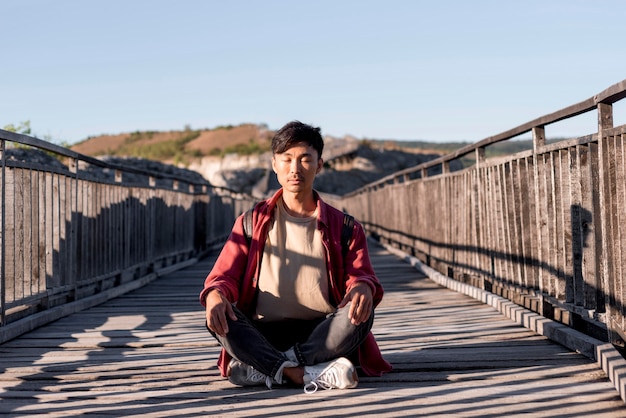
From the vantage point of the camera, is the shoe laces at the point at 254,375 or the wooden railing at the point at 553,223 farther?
the wooden railing at the point at 553,223

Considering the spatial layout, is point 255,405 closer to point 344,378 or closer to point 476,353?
point 344,378

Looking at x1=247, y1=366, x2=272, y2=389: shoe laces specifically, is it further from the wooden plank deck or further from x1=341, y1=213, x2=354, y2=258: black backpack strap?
x1=341, y1=213, x2=354, y2=258: black backpack strap

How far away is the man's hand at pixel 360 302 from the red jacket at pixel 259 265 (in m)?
0.13

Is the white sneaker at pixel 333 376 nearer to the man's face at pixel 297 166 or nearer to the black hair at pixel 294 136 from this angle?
the man's face at pixel 297 166

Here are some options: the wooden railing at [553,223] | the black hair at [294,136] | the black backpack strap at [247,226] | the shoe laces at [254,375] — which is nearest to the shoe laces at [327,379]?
the shoe laces at [254,375]

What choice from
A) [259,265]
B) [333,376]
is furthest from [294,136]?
[333,376]

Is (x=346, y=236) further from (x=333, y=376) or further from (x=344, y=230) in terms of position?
(x=333, y=376)

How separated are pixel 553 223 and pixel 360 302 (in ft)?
6.71

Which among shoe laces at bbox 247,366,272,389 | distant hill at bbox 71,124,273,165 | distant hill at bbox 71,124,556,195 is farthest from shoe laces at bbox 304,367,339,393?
distant hill at bbox 71,124,273,165

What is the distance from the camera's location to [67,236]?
666cm

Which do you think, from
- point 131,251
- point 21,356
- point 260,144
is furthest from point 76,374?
point 260,144

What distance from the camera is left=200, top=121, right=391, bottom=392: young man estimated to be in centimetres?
379

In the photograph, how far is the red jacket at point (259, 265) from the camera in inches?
152

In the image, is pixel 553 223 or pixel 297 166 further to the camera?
pixel 553 223
